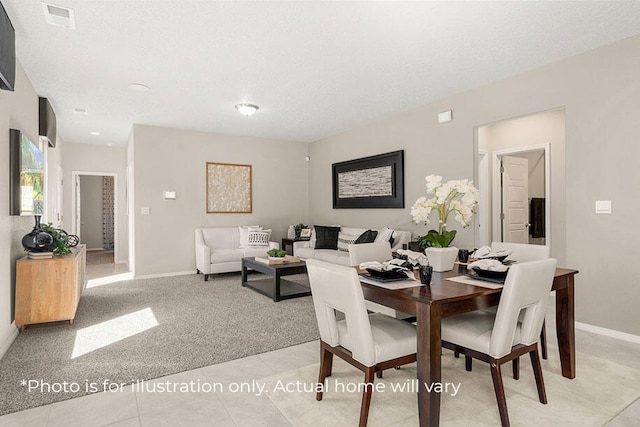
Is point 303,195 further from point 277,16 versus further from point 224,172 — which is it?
point 277,16

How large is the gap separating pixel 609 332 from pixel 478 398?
6.35 ft

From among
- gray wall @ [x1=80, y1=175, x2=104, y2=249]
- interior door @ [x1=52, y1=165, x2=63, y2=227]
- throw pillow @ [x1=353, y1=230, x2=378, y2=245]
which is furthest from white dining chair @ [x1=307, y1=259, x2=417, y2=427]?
gray wall @ [x1=80, y1=175, x2=104, y2=249]

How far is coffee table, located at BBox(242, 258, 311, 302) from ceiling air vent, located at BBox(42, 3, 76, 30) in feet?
10.0

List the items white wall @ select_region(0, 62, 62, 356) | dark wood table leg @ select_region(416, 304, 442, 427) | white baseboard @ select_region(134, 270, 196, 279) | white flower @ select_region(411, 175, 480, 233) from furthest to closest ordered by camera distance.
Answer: white baseboard @ select_region(134, 270, 196, 279), white wall @ select_region(0, 62, 62, 356), white flower @ select_region(411, 175, 480, 233), dark wood table leg @ select_region(416, 304, 442, 427)

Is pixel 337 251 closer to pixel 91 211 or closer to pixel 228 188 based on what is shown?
pixel 228 188

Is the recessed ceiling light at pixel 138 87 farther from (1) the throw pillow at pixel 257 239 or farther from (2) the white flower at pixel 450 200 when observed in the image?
(2) the white flower at pixel 450 200

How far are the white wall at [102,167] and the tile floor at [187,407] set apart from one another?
6470 millimetres

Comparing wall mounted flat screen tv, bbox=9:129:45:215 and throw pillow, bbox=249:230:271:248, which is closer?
wall mounted flat screen tv, bbox=9:129:45:215

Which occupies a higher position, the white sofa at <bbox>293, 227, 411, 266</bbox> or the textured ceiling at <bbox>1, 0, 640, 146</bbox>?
the textured ceiling at <bbox>1, 0, 640, 146</bbox>

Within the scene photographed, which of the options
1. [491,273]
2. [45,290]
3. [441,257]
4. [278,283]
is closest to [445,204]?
[441,257]

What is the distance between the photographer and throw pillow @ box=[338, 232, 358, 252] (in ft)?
18.8

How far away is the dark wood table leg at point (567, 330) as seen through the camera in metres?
2.33

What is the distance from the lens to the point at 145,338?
3.17 meters

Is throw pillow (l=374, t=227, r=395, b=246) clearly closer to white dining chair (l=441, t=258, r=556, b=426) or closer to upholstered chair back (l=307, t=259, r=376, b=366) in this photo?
white dining chair (l=441, t=258, r=556, b=426)
